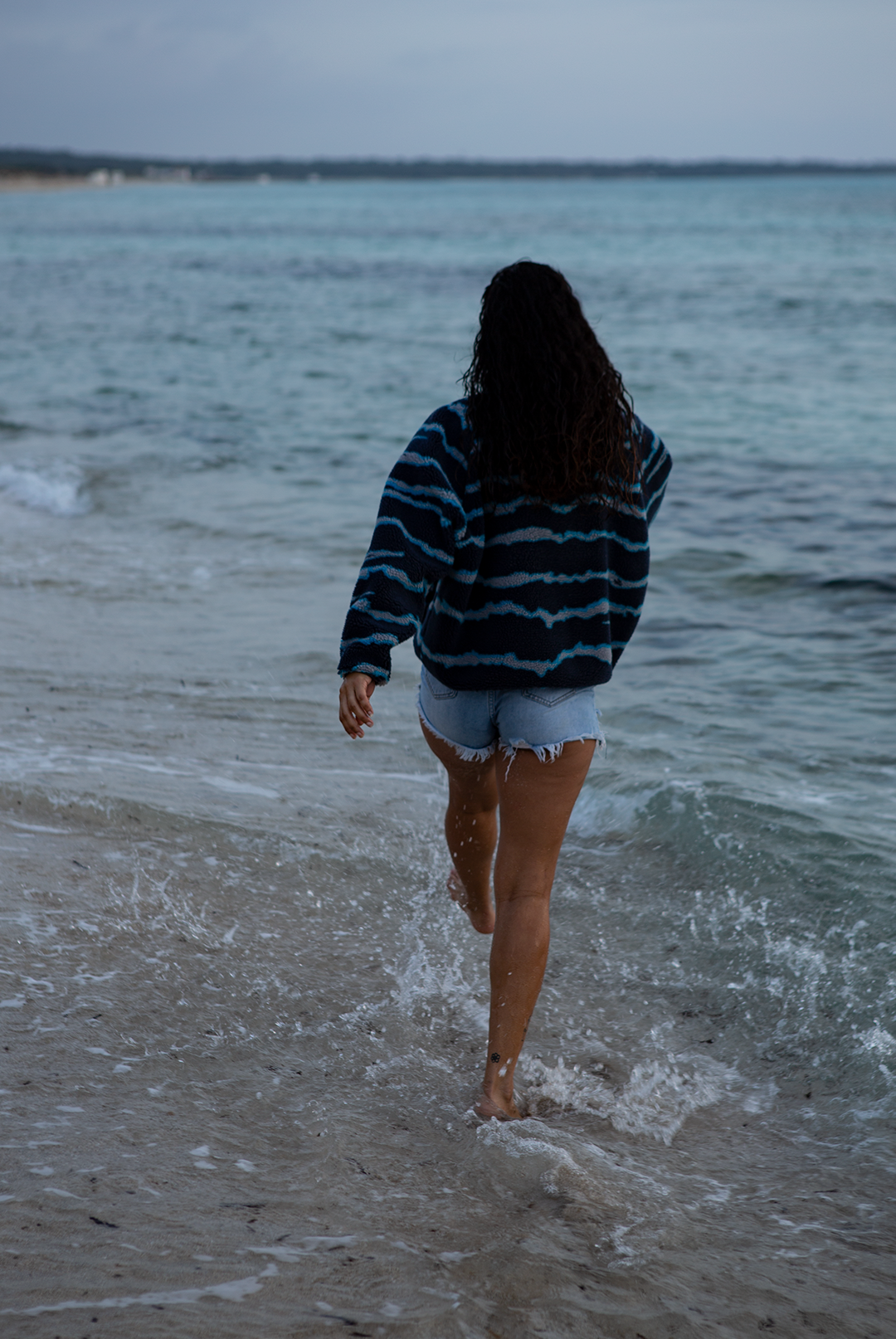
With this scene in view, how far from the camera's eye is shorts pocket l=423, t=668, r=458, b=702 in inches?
107

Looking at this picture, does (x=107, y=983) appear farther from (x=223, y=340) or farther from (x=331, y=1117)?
(x=223, y=340)

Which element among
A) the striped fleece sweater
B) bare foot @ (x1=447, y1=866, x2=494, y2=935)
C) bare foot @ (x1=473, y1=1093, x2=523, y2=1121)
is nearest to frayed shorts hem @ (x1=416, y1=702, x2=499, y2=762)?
the striped fleece sweater

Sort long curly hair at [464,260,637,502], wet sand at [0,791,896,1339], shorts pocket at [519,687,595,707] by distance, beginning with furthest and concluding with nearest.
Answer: shorts pocket at [519,687,595,707], long curly hair at [464,260,637,502], wet sand at [0,791,896,1339]

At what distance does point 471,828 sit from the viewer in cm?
303

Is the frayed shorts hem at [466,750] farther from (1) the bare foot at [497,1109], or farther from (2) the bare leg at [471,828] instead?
(1) the bare foot at [497,1109]

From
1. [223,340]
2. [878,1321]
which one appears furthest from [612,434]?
[223,340]

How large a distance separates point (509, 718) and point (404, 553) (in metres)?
0.46

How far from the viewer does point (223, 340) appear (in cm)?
2228

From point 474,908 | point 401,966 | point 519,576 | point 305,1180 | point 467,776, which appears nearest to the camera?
point 305,1180

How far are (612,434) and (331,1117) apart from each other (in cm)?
171

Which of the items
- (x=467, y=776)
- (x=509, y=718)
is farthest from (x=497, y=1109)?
(x=509, y=718)

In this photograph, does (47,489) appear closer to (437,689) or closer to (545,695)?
(437,689)

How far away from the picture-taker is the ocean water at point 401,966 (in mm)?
2244

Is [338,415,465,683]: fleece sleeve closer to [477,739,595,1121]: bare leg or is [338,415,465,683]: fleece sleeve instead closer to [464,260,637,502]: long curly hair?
[464,260,637,502]: long curly hair
